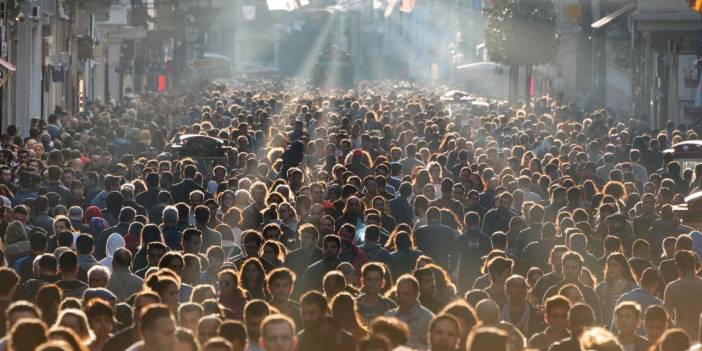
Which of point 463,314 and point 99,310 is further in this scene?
point 99,310

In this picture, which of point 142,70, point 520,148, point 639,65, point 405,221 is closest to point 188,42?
point 142,70

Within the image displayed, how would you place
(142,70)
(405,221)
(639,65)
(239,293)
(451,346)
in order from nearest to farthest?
(451,346), (239,293), (405,221), (639,65), (142,70)

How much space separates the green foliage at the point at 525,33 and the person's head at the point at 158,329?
57706 mm

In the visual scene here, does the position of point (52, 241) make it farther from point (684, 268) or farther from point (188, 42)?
point (188, 42)

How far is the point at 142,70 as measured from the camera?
3110 inches

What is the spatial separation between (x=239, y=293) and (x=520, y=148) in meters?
15.9

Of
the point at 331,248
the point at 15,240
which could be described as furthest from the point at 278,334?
the point at 15,240

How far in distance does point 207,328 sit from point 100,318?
37.8 inches

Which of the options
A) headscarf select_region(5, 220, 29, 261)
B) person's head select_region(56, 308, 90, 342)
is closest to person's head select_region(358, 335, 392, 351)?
person's head select_region(56, 308, 90, 342)

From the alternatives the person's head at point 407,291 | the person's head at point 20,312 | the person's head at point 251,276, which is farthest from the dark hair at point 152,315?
the person's head at point 251,276

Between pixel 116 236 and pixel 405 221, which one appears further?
pixel 405 221

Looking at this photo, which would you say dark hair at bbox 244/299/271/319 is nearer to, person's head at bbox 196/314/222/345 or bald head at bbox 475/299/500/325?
person's head at bbox 196/314/222/345

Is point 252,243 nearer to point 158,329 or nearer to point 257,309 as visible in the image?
point 257,309

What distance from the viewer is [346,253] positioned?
15.6m
